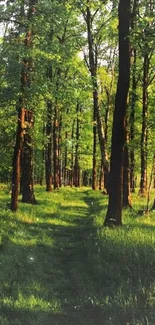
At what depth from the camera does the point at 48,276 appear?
878 centimetres

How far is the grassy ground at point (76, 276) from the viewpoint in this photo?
20.9 feet

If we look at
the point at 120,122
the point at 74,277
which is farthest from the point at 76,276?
the point at 120,122

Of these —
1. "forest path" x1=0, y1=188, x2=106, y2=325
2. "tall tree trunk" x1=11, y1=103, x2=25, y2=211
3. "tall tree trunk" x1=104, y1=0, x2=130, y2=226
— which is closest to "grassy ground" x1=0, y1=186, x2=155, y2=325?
"forest path" x1=0, y1=188, x2=106, y2=325

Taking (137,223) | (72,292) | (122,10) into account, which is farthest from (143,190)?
(72,292)

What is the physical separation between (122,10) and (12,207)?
28.6ft

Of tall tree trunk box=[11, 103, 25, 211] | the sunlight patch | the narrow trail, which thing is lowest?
the narrow trail

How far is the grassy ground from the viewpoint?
6.36 metres

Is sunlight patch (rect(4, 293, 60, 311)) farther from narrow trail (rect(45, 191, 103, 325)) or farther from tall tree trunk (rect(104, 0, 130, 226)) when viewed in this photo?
tall tree trunk (rect(104, 0, 130, 226))

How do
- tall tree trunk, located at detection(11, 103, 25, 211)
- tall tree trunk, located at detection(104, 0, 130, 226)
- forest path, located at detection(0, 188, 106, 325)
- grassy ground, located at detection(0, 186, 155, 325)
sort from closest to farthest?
1. grassy ground, located at detection(0, 186, 155, 325)
2. forest path, located at detection(0, 188, 106, 325)
3. tall tree trunk, located at detection(104, 0, 130, 226)
4. tall tree trunk, located at detection(11, 103, 25, 211)

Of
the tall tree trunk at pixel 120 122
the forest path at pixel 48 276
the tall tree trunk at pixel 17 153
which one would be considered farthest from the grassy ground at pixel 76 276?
the tall tree trunk at pixel 17 153

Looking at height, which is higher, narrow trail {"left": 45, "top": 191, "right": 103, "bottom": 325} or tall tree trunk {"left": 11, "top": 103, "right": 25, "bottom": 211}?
tall tree trunk {"left": 11, "top": 103, "right": 25, "bottom": 211}

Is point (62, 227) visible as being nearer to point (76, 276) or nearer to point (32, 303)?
point (76, 276)

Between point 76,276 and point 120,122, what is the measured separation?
6.05 m

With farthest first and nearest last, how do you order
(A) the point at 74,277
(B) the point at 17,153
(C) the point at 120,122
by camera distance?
(B) the point at 17,153 < (C) the point at 120,122 < (A) the point at 74,277
